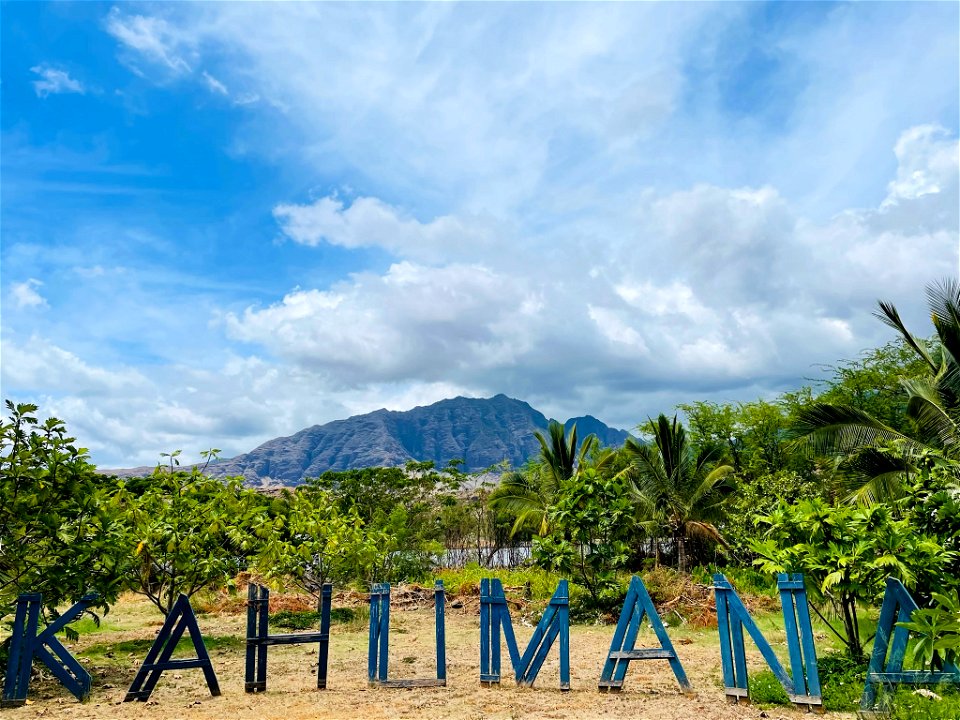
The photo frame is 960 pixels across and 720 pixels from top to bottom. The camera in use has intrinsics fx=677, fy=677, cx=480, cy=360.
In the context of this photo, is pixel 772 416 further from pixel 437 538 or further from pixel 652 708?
pixel 652 708

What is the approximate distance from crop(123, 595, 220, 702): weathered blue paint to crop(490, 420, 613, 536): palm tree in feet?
48.7

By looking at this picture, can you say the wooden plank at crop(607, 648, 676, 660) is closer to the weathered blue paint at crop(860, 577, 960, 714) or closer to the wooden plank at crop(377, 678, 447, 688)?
the weathered blue paint at crop(860, 577, 960, 714)

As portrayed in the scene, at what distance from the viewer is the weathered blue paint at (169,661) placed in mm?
6855

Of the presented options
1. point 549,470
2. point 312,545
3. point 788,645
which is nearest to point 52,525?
point 312,545

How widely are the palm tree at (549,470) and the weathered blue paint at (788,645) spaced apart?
14.6m

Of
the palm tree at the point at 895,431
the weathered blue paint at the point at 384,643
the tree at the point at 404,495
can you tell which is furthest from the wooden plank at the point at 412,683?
the tree at the point at 404,495

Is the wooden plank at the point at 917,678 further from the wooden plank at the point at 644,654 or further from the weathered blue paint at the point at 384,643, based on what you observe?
the weathered blue paint at the point at 384,643

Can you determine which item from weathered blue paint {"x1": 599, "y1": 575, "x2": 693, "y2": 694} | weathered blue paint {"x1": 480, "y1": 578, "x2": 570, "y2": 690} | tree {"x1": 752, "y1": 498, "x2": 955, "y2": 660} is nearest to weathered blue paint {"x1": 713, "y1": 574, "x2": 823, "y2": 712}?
tree {"x1": 752, "y1": 498, "x2": 955, "y2": 660}

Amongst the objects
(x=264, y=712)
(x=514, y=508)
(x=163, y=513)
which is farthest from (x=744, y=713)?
(x=514, y=508)

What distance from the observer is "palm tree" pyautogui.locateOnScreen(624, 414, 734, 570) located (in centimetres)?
1847

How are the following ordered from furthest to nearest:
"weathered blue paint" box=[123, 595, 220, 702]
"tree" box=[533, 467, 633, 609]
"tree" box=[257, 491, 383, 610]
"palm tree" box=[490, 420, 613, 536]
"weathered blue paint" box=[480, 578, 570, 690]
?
"palm tree" box=[490, 420, 613, 536], "tree" box=[533, 467, 633, 609], "tree" box=[257, 491, 383, 610], "weathered blue paint" box=[480, 578, 570, 690], "weathered blue paint" box=[123, 595, 220, 702]

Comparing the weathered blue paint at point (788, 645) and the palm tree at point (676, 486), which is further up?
the palm tree at point (676, 486)

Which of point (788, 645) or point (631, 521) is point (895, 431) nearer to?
point (631, 521)

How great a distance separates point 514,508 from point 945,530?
54.1ft
